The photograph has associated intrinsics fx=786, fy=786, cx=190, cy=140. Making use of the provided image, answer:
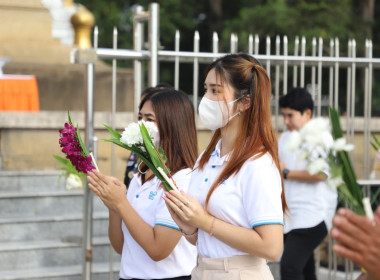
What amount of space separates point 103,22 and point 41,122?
429 inches

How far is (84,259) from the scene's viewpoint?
5.52m

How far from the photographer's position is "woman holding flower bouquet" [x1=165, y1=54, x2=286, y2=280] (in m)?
2.90

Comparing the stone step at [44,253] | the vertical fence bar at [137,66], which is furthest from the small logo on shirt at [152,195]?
the stone step at [44,253]

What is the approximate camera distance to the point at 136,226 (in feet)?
11.6

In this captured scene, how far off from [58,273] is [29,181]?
4.95ft

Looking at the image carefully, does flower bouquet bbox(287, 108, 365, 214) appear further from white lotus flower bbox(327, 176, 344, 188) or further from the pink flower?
the pink flower

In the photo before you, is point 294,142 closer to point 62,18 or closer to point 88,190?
point 88,190

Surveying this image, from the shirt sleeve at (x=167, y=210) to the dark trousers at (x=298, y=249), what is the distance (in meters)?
2.06

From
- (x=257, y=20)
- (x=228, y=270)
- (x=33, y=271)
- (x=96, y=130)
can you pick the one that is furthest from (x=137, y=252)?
(x=257, y=20)

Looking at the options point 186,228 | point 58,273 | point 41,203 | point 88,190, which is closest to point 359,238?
point 186,228

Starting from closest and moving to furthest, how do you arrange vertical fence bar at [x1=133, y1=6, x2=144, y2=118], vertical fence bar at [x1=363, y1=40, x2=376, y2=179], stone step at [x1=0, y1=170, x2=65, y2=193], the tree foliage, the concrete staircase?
vertical fence bar at [x1=133, y1=6, x2=144, y2=118] < the concrete staircase < vertical fence bar at [x1=363, y1=40, x2=376, y2=179] < stone step at [x1=0, y1=170, x2=65, y2=193] < the tree foliage

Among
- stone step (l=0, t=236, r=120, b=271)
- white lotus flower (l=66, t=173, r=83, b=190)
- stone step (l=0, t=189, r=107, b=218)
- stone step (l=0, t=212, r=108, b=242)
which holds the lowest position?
stone step (l=0, t=236, r=120, b=271)

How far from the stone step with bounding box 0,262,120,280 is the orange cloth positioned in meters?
3.16

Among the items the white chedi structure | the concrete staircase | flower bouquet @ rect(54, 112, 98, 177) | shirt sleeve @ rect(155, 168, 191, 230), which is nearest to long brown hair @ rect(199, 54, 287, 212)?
shirt sleeve @ rect(155, 168, 191, 230)
